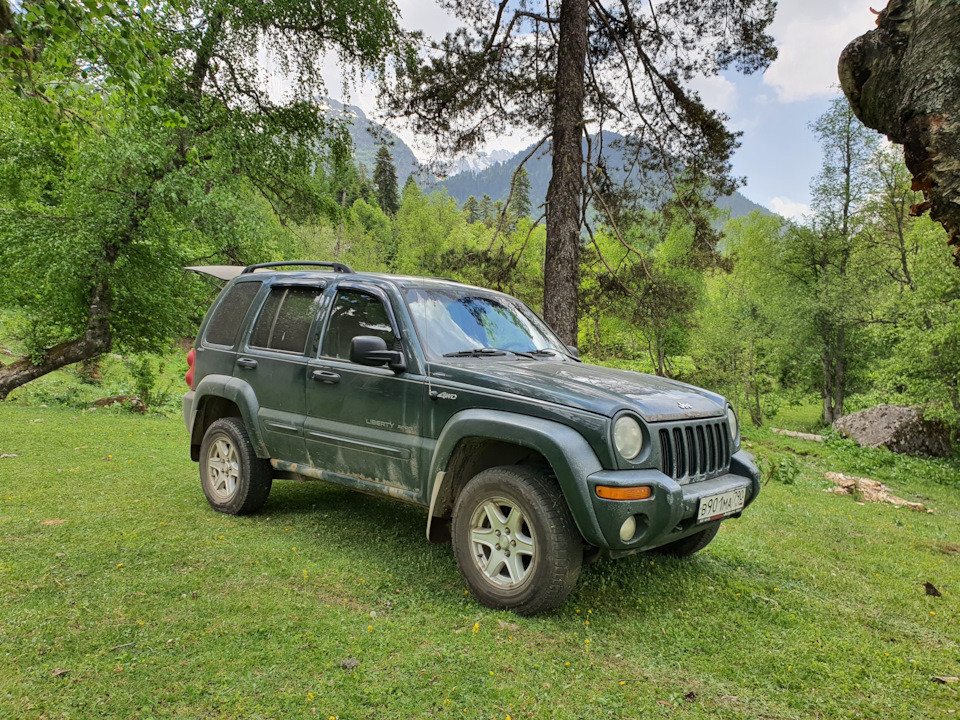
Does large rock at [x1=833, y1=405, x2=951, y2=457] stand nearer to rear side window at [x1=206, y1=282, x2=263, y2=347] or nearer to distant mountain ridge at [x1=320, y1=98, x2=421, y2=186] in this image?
distant mountain ridge at [x1=320, y1=98, x2=421, y2=186]

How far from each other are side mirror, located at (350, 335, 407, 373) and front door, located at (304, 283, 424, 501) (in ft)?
0.32

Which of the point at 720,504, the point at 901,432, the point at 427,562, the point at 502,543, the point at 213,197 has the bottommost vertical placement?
the point at 427,562

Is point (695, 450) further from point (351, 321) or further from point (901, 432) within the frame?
point (901, 432)

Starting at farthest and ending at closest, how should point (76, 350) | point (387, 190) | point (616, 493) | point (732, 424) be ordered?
point (387, 190)
point (76, 350)
point (732, 424)
point (616, 493)

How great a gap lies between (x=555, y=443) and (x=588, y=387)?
1.70ft

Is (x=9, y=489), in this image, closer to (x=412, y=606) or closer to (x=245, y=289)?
(x=245, y=289)

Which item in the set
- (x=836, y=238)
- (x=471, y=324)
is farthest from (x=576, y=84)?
(x=836, y=238)

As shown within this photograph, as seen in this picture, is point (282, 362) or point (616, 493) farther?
point (282, 362)

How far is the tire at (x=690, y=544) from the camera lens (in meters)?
4.67

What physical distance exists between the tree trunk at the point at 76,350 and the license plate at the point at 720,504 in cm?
1350

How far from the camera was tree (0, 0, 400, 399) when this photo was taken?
1173 cm

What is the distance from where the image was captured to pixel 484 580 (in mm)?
3820

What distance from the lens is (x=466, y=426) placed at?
3.84m

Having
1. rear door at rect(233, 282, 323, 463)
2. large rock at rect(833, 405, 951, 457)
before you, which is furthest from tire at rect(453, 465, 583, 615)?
large rock at rect(833, 405, 951, 457)
